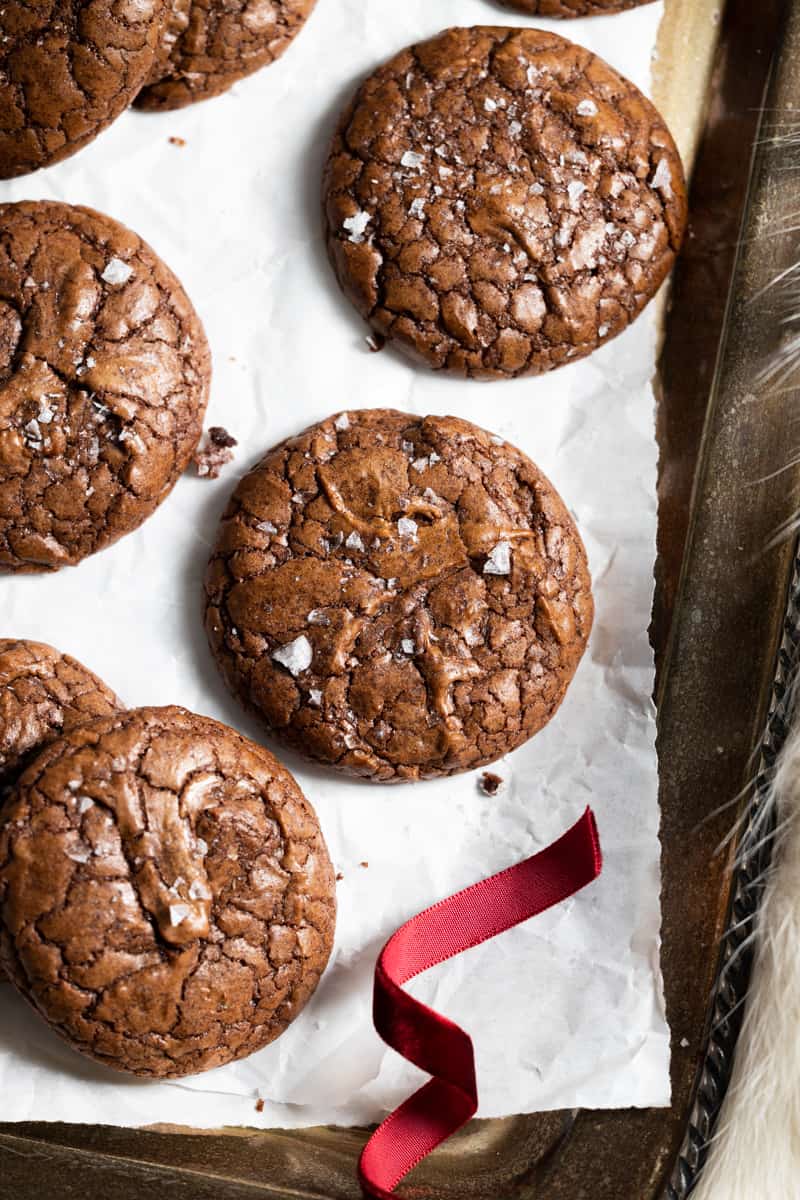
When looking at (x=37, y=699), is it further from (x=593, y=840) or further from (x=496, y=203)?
(x=496, y=203)

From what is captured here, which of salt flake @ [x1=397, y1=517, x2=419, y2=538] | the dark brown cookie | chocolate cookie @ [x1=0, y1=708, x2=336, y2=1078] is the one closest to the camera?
chocolate cookie @ [x1=0, y1=708, x2=336, y2=1078]

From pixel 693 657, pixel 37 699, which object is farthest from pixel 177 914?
pixel 693 657

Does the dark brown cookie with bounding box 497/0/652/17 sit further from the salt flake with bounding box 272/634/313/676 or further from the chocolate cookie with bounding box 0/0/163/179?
the salt flake with bounding box 272/634/313/676

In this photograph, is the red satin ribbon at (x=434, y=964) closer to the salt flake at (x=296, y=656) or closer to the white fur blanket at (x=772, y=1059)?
the white fur blanket at (x=772, y=1059)

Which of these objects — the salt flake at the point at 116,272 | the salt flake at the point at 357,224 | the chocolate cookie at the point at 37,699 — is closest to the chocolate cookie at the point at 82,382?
the salt flake at the point at 116,272

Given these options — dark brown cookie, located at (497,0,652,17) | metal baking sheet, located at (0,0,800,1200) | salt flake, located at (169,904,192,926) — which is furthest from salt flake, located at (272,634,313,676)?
dark brown cookie, located at (497,0,652,17)

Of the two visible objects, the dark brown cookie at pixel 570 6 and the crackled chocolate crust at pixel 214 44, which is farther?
the dark brown cookie at pixel 570 6
